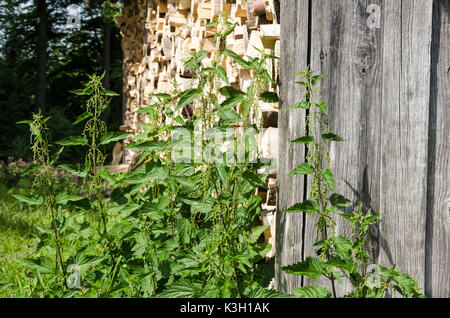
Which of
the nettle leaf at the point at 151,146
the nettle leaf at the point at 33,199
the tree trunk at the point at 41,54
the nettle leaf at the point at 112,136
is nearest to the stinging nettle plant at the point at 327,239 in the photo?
the nettle leaf at the point at 151,146

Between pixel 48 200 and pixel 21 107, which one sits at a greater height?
pixel 21 107

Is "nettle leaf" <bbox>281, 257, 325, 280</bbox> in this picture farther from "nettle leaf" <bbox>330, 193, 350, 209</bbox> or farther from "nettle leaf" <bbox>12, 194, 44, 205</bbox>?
"nettle leaf" <bbox>12, 194, 44, 205</bbox>

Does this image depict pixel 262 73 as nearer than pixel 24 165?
Yes

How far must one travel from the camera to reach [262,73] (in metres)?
1.73

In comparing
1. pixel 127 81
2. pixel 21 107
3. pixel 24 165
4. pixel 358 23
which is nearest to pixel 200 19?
pixel 358 23

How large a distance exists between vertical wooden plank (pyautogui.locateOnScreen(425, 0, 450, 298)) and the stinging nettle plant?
185 millimetres

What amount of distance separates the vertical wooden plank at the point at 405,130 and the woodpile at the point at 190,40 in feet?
1.70

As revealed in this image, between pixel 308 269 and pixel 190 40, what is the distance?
259 centimetres

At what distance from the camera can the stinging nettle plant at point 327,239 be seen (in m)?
1.36

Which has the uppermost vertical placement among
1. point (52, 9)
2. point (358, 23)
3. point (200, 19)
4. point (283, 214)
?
point (52, 9)

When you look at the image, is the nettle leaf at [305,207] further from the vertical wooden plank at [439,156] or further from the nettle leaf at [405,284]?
the vertical wooden plank at [439,156]
